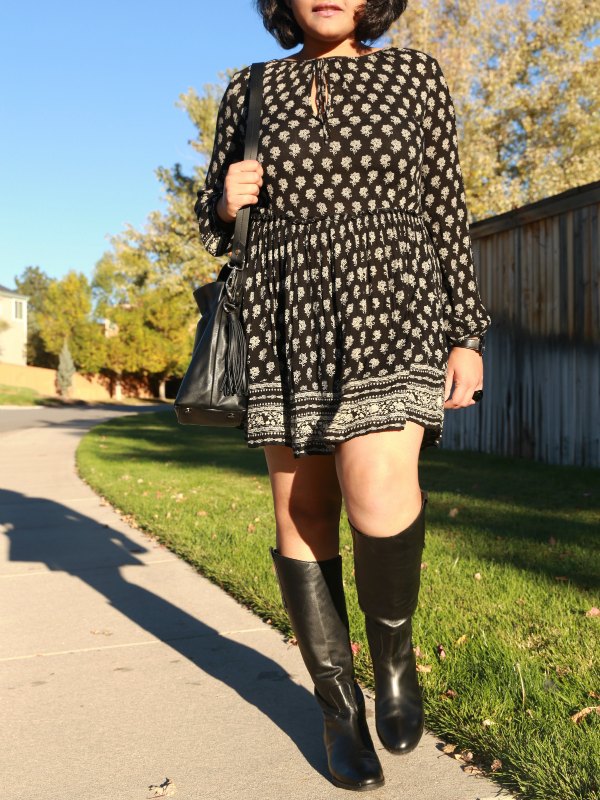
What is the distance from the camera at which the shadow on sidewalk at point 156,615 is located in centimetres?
272

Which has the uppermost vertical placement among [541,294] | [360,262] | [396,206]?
[541,294]

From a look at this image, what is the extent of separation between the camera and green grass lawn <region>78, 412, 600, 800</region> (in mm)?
2371

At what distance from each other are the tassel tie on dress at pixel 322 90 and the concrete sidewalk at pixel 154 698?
1.65 meters

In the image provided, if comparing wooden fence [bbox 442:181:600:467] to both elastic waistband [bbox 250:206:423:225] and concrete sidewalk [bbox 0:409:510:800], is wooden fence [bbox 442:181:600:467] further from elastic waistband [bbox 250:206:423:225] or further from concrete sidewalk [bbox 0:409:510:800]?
elastic waistband [bbox 250:206:423:225]

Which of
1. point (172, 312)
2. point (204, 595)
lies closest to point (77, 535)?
point (204, 595)

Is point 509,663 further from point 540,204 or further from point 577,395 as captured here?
point 540,204

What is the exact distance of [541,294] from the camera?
10039 mm

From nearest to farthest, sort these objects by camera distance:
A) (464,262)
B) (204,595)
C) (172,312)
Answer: (464,262) < (204,595) < (172,312)

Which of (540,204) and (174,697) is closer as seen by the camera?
(174,697)

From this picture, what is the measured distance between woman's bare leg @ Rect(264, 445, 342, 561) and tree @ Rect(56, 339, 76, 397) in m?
50.9

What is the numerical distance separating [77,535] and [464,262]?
4.55 m

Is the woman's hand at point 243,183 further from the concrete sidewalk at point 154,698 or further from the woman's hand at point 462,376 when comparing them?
the concrete sidewalk at point 154,698

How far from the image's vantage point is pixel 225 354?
7.43 ft

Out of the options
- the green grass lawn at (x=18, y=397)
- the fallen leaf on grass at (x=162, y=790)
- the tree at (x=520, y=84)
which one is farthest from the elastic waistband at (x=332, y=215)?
the green grass lawn at (x=18, y=397)
